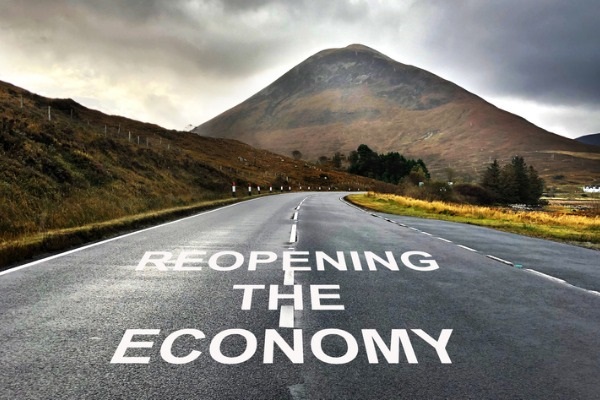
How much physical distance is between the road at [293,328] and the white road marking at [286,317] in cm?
3

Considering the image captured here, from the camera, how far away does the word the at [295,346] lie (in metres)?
4.15

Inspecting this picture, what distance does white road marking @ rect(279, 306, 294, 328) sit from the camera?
5098mm

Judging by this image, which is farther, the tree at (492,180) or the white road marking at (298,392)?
the tree at (492,180)

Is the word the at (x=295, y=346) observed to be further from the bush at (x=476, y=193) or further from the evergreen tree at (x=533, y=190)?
the evergreen tree at (x=533, y=190)

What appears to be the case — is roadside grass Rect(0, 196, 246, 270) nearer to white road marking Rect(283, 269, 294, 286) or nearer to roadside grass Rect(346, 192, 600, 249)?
white road marking Rect(283, 269, 294, 286)

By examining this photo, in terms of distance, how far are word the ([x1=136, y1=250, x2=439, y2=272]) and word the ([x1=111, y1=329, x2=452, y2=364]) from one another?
11.1 feet

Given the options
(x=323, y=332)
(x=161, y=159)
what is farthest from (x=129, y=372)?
(x=161, y=159)

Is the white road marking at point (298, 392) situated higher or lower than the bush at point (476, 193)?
higher

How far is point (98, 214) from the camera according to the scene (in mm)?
16141

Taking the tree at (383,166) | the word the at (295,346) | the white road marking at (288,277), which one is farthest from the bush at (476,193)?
the word the at (295,346)

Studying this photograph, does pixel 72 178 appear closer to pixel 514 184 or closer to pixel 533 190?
pixel 514 184

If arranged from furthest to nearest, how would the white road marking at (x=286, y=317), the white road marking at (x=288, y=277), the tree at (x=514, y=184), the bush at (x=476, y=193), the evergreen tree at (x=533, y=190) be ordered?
the tree at (x=514, y=184) → the evergreen tree at (x=533, y=190) → the bush at (x=476, y=193) → the white road marking at (x=288, y=277) → the white road marking at (x=286, y=317)

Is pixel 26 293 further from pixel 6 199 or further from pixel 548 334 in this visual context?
pixel 6 199

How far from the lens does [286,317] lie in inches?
212
